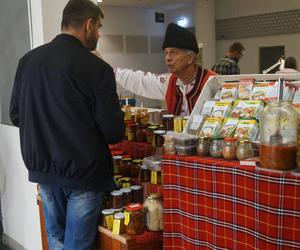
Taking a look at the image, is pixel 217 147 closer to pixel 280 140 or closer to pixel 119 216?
pixel 280 140

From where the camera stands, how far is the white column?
10.1 m

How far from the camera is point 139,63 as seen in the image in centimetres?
1180

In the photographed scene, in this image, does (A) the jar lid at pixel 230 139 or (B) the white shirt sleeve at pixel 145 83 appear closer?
(A) the jar lid at pixel 230 139

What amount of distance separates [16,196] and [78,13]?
81.0 inches

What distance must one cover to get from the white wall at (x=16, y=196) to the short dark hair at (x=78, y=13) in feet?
5.04

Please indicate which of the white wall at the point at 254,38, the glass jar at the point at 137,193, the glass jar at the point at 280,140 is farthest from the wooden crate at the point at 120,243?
the white wall at the point at 254,38

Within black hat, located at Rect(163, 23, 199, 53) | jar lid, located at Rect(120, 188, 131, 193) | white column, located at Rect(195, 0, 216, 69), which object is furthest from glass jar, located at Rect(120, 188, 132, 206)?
white column, located at Rect(195, 0, 216, 69)

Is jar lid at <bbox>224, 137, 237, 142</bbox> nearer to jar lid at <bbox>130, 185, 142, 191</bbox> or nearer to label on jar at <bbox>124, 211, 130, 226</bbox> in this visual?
label on jar at <bbox>124, 211, 130, 226</bbox>

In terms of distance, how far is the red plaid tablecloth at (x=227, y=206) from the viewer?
1392 millimetres

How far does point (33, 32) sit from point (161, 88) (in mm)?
955

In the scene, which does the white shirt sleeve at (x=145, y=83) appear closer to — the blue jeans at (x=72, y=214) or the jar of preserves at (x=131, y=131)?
the jar of preserves at (x=131, y=131)

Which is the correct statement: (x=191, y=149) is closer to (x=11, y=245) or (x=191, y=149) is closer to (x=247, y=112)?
(x=247, y=112)

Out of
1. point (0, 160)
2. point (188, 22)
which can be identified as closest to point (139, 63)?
point (188, 22)

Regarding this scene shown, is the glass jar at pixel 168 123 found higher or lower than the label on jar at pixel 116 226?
higher
